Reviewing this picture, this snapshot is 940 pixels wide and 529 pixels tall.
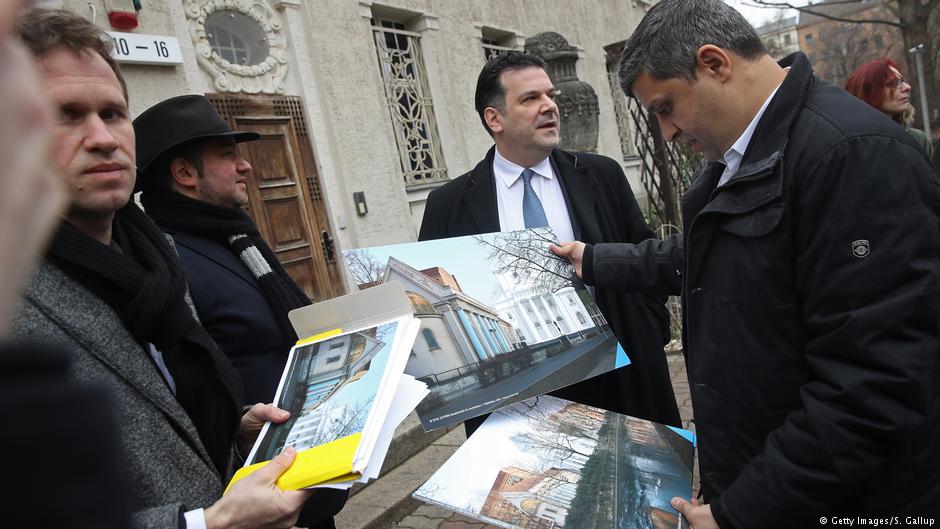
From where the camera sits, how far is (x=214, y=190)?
1.97 metres

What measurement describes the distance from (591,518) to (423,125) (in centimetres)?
738

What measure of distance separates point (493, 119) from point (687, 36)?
1270 mm

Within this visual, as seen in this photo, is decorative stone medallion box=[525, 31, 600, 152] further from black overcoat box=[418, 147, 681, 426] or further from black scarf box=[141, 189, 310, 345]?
black scarf box=[141, 189, 310, 345]

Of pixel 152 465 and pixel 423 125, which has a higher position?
pixel 423 125

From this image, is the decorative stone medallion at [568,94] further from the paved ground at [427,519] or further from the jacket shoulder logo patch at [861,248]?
the jacket shoulder logo patch at [861,248]

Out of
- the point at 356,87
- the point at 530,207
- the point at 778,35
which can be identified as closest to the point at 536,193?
the point at 530,207

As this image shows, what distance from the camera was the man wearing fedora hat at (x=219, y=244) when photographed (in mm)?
1763

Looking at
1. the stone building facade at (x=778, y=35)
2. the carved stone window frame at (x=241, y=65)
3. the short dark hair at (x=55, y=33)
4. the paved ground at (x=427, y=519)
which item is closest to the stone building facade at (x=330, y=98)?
the carved stone window frame at (x=241, y=65)

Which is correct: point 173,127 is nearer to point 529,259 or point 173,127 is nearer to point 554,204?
point 529,259

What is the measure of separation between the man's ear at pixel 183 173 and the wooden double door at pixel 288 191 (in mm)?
3972

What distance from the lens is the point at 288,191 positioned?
20.3 ft

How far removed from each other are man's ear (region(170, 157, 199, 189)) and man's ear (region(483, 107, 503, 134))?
1232 mm

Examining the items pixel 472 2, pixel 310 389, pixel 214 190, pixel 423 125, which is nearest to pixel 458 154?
pixel 423 125

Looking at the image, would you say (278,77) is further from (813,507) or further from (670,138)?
(813,507)
